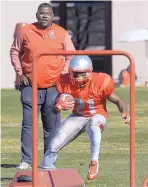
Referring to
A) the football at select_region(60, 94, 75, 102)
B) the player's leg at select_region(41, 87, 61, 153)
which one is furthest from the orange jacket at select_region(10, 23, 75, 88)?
the football at select_region(60, 94, 75, 102)

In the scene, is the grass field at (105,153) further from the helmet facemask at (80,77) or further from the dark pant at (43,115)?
the helmet facemask at (80,77)

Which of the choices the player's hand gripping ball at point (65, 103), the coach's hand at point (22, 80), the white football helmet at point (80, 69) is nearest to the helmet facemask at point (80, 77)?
the white football helmet at point (80, 69)

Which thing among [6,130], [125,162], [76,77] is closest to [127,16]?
[6,130]

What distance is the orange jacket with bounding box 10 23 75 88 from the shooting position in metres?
10.5

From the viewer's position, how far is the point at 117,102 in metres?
9.38

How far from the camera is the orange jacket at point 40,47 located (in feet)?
34.6

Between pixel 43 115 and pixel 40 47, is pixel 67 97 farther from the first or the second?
pixel 43 115

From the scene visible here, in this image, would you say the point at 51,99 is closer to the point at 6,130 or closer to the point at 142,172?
the point at 142,172

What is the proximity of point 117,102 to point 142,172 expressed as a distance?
4.52ft

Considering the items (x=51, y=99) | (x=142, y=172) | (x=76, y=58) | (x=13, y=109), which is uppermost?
(x=76, y=58)

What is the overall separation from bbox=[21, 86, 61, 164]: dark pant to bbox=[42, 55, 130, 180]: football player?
1.09 metres

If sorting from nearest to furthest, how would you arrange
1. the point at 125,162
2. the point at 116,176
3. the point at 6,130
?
the point at 116,176 → the point at 125,162 → the point at 6,130

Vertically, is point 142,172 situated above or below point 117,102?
below

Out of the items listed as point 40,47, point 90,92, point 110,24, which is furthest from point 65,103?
point 110,24
